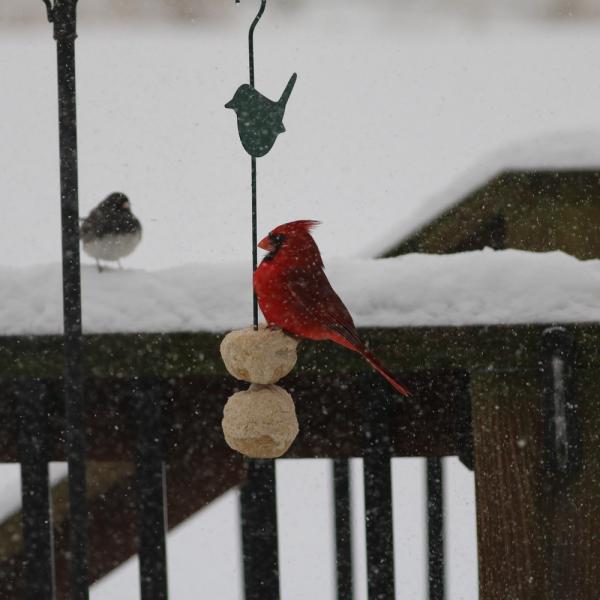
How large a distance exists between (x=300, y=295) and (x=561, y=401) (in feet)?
1.10

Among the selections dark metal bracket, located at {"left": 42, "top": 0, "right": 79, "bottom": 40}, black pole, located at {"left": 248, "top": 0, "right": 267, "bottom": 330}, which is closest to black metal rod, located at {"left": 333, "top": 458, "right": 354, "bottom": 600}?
black pole, located at {"left": 248, "top": 0, "right": 267, "bottom": 330}

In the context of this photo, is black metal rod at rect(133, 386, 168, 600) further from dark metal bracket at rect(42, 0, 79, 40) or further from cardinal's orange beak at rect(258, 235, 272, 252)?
dark metal bracket at rect(42, 0, 79, 40)

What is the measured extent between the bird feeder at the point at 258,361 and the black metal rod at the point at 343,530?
62cm

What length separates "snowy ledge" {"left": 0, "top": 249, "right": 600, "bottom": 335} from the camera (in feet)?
3.85

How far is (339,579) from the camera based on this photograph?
1.78m

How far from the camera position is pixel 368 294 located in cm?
121

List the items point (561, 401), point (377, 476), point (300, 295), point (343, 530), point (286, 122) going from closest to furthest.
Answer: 1. point (300, 295)
2. point (561, 401)
3. point (377, 476)
4. point (343, 530)
5. point (286, 122)

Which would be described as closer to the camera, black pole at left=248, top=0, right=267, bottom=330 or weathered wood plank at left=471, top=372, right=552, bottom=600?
black pole at left=248, top=0, right=267, bottom=330

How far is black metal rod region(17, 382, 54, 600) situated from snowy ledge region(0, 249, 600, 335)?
0.10 metres

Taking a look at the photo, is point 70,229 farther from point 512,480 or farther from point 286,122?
point 286,122

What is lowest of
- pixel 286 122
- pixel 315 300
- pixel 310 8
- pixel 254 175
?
pixel 315 300

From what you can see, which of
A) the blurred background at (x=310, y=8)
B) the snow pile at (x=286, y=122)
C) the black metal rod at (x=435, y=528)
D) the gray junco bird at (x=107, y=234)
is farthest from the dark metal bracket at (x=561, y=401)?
the blurred background at (x=310, y=8)

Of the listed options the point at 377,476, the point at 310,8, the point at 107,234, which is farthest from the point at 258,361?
the point at 310,8

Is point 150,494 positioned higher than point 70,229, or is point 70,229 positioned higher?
point 70,229
